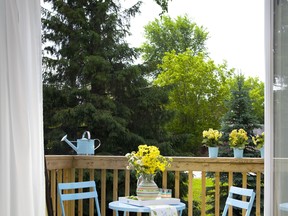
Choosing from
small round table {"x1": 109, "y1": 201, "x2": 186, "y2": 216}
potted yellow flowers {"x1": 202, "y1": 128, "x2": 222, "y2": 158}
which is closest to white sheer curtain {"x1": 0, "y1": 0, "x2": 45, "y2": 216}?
small round table {"x1": 109, "y1": 201, "x2": 186, "y2": 216}

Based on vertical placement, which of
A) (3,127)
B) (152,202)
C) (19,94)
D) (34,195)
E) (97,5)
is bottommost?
(152,202)

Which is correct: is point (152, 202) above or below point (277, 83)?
below

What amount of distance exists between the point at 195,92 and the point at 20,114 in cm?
975

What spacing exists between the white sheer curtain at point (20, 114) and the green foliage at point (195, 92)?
9136 mm

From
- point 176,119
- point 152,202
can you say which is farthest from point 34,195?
point 176,119

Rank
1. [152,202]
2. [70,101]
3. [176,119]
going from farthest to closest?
[176,119] < [70,101] < [152,202]

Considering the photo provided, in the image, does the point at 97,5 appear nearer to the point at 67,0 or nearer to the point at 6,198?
the point at 67,0

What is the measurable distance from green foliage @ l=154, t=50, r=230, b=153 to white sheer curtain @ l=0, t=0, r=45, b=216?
9136mm

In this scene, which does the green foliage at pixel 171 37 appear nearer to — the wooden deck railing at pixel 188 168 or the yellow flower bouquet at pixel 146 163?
the wooden deck railing at pixel 188 168

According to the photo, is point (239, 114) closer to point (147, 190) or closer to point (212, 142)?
point (212, 142)

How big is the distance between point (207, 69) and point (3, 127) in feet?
33.0

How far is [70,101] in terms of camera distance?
1021 centimetres

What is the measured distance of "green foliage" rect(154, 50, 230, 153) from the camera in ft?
39.4

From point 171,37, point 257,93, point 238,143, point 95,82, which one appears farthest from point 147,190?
point 171,37
